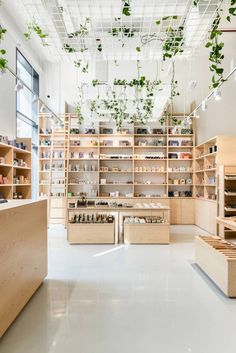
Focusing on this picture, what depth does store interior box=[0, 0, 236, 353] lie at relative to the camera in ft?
9.46

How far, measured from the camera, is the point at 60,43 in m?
5.84

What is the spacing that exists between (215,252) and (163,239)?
260 cm

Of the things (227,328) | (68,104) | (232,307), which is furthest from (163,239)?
(68,104)

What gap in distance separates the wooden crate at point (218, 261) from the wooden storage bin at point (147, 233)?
1673mm

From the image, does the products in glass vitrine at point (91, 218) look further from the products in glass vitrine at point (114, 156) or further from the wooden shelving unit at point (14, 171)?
the products in glass vitrine at point (114, 156)

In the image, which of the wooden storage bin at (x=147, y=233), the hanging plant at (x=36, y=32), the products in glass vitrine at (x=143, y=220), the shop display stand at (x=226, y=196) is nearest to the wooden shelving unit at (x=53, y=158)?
the products in glass vitrine at (x=143, y=220)

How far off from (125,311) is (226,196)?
16.2ft

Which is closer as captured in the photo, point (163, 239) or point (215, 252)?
point (215, 252)

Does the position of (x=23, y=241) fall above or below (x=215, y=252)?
above

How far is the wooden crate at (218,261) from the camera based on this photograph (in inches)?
139

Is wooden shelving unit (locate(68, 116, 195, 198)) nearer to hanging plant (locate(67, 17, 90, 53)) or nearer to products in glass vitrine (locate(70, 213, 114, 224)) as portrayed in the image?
products in glass vitrine (locate(70, 213, 114, 224))

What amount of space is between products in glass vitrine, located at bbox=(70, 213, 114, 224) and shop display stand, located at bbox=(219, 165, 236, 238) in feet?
8.77

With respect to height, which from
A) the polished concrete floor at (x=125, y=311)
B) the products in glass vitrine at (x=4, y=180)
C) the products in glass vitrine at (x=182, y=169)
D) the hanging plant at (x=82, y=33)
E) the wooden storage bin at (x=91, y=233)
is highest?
the hanging plant at (x=82, y=33)

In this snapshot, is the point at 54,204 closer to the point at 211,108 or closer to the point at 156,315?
the point at 211,108
